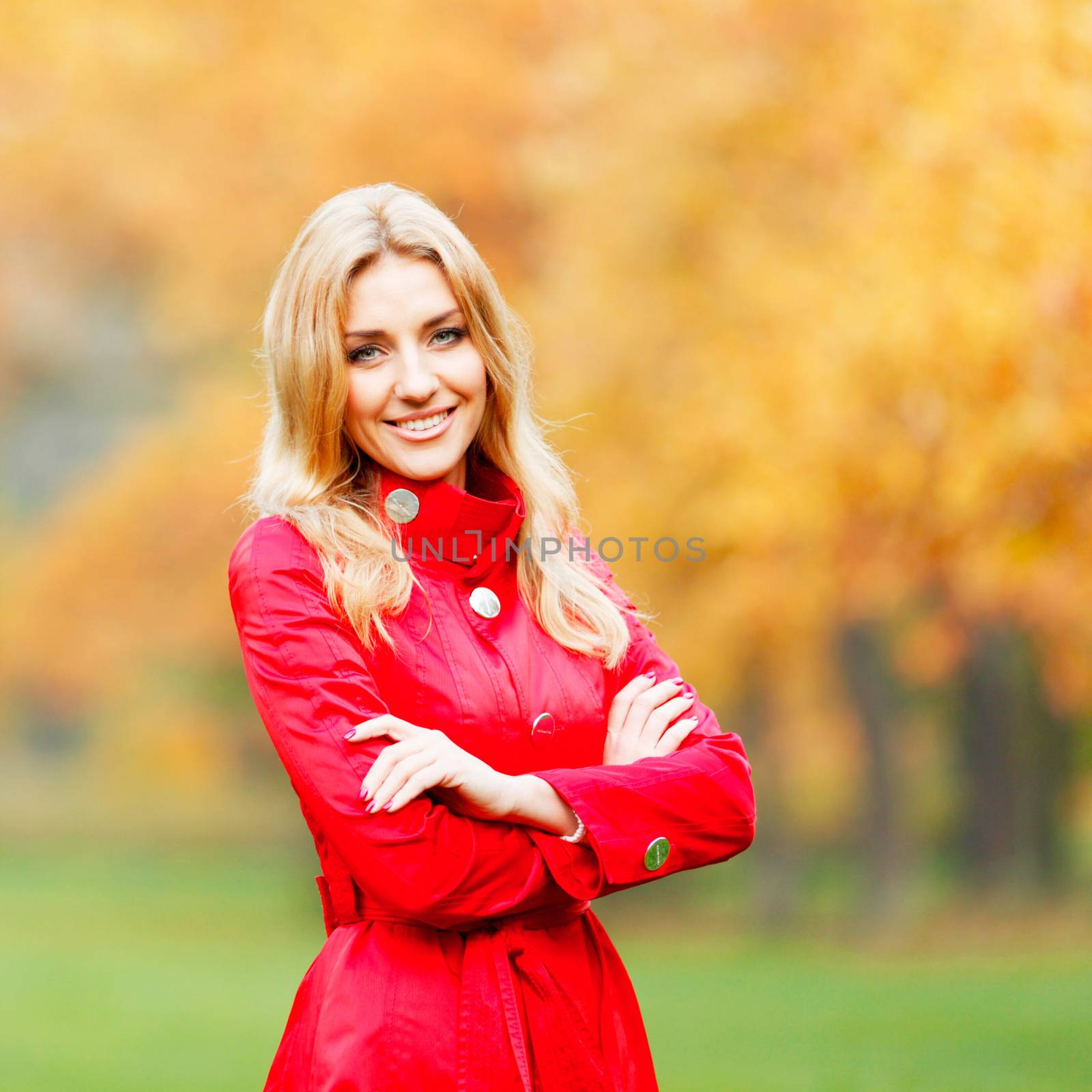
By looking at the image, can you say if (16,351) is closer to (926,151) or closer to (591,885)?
(926,151)

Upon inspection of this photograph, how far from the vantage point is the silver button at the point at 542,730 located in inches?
109

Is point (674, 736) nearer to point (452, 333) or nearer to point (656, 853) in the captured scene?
point (656, 853)

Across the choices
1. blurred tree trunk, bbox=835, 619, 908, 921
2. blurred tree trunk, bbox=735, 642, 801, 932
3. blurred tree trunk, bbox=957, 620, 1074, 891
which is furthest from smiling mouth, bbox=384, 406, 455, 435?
blurred tree trunk, bbox=957, 620, 1074, 891

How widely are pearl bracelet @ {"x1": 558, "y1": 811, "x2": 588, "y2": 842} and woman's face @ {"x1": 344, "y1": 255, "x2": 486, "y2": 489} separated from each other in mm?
670

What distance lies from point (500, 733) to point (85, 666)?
20180mm

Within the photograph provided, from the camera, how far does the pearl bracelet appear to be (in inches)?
106

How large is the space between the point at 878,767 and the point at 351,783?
15504 mm

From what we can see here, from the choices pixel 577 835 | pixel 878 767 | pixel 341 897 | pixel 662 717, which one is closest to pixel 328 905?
pixel 341 897

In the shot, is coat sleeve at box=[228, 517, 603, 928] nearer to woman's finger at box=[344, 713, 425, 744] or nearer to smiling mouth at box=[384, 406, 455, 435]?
woman's finger at box=[344, 713, 425, 744]

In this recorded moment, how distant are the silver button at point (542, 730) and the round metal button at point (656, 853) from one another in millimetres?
248

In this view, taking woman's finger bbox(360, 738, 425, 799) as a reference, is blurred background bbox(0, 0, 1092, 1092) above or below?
above

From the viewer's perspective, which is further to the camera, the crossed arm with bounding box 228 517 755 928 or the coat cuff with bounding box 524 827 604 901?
the coat cuff with bounding box 524 827 604 901

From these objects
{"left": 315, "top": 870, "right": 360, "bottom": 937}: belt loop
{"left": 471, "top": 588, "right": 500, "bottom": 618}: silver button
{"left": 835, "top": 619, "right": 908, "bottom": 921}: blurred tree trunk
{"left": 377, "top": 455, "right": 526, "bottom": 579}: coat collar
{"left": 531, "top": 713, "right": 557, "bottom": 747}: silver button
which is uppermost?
{"left": 835, "top": 619, "right": 908, "bottom": 921}: blurred tree trunk

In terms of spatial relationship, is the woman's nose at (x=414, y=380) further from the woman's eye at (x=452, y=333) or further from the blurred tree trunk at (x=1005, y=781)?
the blurred tree trunk at (x=1005, y=781)
